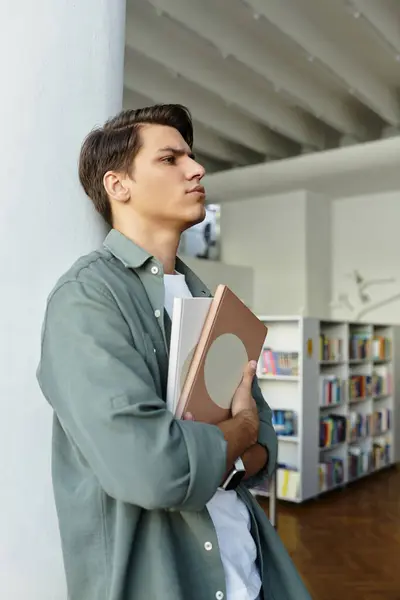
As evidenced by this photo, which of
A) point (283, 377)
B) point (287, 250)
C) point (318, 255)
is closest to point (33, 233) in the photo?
point (283, 377)

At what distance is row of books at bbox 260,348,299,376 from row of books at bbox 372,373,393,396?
171cm

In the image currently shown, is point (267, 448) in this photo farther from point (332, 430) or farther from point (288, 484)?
point (332, 430)

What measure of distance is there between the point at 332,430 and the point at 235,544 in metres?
5.05

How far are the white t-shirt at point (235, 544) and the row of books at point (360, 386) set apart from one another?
548 centimetres

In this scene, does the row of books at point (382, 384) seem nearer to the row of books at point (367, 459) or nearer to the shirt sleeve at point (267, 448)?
the row of books at point (367, 459)

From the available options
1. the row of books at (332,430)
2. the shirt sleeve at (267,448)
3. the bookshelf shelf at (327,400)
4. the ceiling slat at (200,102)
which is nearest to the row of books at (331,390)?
the bookshelf shelf at (327,400)

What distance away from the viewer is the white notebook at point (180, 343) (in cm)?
99

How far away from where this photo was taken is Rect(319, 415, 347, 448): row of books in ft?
18.9

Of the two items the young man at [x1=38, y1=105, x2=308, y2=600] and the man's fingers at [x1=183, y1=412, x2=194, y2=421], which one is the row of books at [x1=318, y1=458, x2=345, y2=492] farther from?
the man's fingers at [x1=183, y1=412, x2=194, y2=421]

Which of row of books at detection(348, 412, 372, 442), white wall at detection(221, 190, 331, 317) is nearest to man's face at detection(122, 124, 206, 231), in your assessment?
row of books at detection(348, 412, 372, 442)

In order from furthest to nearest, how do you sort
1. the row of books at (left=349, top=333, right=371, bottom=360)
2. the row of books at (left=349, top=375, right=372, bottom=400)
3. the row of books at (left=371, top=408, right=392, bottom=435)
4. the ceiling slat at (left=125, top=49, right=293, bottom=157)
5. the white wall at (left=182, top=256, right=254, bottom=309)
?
1. the white wall at (left=182, top=256, right=254, bottom=309)
2. the row of books at (left=371, top=408, right=392, bottom=435)
3. the row of books at (left=349, top=333, right=371, bottom=360)
4. the row of books at (left=349, top=375, right=372, bottom=400)
5. the ceiling slat at (left=125, top=49, right=293, bottom=157)

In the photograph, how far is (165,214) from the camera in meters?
1.15

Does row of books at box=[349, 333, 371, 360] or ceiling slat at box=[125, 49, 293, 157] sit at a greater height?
ceiling slat at box=[125, 49, 293, 157]

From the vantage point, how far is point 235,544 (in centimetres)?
106
